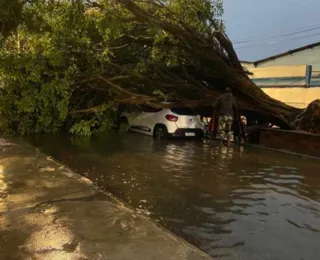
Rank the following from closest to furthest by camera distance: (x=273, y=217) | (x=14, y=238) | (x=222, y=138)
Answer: (x=14, y=238) < (x=273, y=217) < (x=222, y=138)

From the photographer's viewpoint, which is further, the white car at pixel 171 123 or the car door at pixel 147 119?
the car door at pixel 147 119

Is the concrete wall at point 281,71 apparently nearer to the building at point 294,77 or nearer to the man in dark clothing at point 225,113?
the building at point 294,77

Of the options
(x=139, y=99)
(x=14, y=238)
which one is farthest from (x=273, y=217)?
(x=139, y=99)

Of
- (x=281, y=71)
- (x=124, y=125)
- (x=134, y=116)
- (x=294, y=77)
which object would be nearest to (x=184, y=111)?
(x=134, y=116)

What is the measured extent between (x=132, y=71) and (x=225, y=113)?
404 cm

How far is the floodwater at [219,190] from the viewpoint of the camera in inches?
206

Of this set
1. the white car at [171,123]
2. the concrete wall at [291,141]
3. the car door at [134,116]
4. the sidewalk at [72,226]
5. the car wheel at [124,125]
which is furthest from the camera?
the car wheel at [124,125]

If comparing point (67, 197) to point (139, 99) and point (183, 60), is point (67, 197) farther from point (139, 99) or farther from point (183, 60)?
point (183, 60)

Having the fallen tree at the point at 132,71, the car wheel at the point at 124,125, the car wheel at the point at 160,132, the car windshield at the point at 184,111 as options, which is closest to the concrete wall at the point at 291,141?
the fallen tree at the point at 132,71

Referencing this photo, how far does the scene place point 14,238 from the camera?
15.0ft

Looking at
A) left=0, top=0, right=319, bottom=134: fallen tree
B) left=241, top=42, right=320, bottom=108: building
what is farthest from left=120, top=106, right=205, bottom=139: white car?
left=241, top=42, right=320, bottom=108: building

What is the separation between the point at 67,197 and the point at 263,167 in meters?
5.99

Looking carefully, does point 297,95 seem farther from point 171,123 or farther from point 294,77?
point 171,123

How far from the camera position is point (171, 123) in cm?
1545
